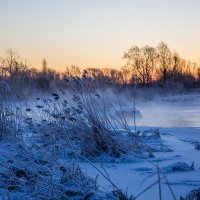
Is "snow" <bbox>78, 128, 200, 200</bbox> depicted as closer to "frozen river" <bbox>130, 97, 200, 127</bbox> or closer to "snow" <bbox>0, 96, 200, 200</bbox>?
"snow" <bbox>0, 96, 200, 200</bbox>

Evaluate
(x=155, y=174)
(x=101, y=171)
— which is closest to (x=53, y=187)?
(x=155, y=174)

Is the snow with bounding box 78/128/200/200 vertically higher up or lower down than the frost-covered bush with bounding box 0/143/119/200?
lower down

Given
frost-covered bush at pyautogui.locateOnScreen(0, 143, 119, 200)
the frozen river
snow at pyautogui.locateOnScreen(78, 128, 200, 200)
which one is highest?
frost-covered bush at pyautogui.locateOnScreen(0, 143, 119, 200)

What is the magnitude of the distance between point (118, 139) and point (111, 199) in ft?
7.49

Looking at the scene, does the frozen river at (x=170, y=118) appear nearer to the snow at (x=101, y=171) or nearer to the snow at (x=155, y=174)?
the snow at (x=101, y=171)

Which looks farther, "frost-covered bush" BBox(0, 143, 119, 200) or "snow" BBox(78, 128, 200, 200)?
"snow" BBox(78, 128, 200, 200)

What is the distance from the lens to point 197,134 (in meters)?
6.50

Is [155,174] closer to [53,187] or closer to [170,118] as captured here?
[53,187]

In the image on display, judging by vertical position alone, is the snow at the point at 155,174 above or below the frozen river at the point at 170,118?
above

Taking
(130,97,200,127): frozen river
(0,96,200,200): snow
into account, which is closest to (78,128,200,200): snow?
(0,96,200,200): snow

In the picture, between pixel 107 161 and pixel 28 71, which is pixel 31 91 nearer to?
pixel 28 71

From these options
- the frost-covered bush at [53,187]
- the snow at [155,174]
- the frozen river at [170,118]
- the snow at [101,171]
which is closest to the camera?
the frost-covered bush at [53,187]

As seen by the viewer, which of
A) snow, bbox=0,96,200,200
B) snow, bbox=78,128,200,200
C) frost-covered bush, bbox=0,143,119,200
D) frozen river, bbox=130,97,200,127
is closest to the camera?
frost-covered bush, bbox=0,143,119,200

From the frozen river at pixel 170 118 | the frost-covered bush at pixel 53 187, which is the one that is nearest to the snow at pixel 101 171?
the frost-covered bush at pixel 53 187
